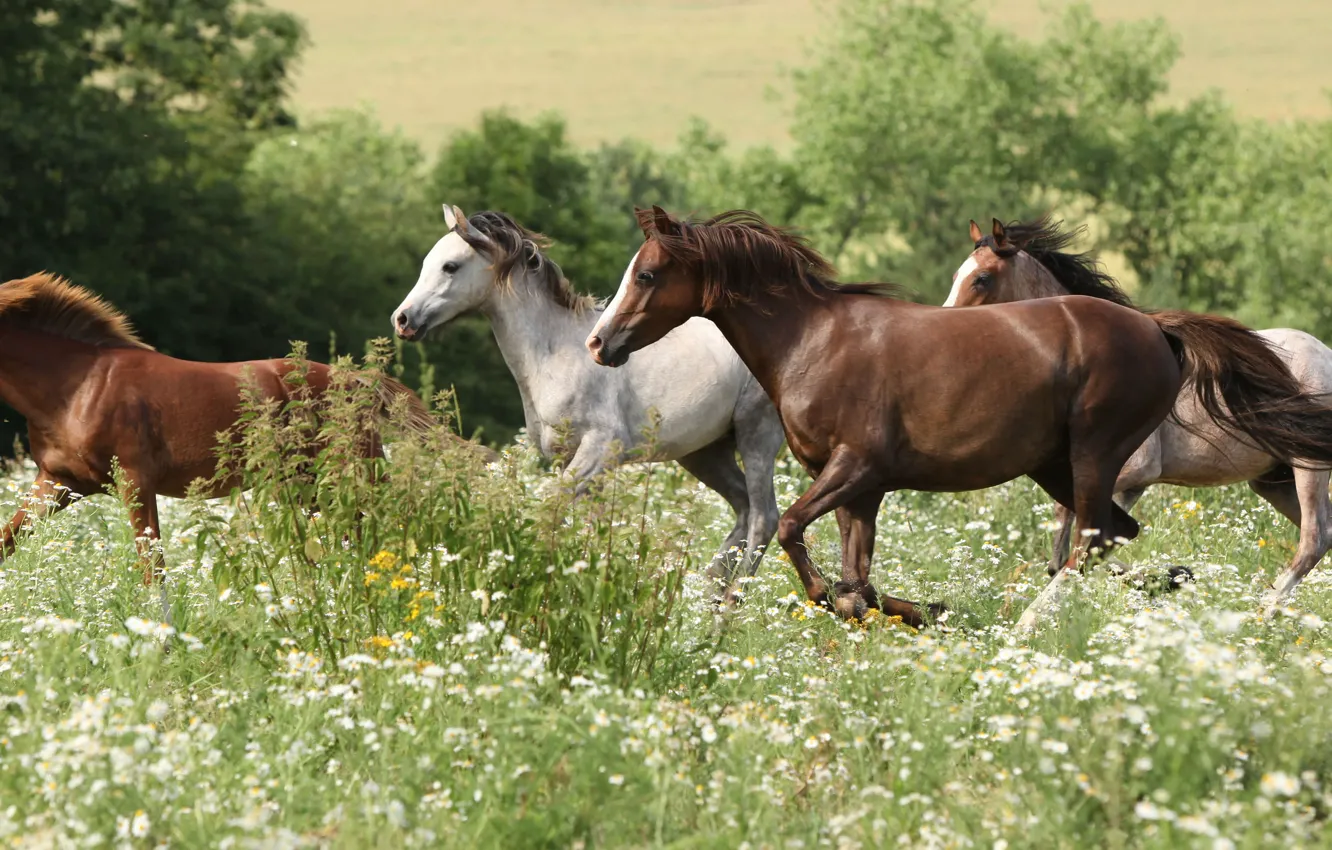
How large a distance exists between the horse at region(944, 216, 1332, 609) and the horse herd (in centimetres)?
2

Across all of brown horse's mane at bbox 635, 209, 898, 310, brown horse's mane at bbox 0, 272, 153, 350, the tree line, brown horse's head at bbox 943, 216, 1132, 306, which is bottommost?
the tree line

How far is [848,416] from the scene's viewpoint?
286 inches

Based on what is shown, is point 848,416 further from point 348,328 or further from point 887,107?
point 887,107

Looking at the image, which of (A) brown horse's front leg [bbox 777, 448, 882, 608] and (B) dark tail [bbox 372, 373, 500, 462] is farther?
(B) dark tail [bbox 372, 373, 500, 462]

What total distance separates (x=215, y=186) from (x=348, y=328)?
5014 mm

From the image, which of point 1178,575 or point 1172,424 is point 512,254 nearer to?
point 1178,575

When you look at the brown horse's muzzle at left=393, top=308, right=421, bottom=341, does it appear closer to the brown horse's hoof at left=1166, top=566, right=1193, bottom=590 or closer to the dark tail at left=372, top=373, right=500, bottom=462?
the dark tail at left=372, top=373, right=500, bottom=462

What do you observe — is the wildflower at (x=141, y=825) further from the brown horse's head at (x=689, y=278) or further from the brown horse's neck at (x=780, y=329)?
the brown horse's neck at (x=780, y=329)

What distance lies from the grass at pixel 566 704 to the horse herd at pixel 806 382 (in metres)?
0.41

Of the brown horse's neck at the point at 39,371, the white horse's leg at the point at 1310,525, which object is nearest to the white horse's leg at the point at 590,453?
the brown horse's neck at the point at 39,371

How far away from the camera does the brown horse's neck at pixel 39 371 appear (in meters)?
8.09

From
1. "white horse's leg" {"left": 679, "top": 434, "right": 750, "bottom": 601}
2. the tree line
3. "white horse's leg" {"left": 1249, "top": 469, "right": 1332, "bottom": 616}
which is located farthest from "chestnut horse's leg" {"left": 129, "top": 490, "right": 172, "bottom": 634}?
the tree line

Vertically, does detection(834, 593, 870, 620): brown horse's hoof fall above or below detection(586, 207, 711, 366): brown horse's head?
below

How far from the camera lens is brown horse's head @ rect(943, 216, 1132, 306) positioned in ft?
30.2
